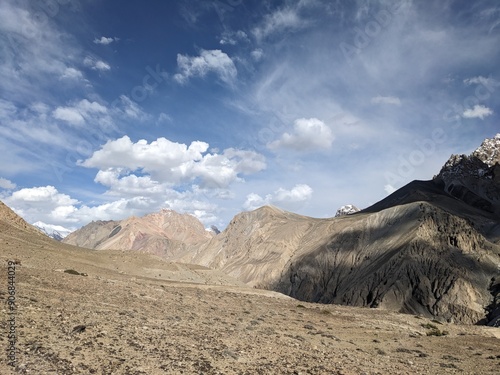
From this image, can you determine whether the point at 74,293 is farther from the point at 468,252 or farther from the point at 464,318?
the point at 468,252

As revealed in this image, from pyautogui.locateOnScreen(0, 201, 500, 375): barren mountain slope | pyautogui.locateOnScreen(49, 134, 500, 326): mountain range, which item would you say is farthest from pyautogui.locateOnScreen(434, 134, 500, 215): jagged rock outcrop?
pyautogui.locateOnScreen(0, 201, 500, 375): barren mountain slope

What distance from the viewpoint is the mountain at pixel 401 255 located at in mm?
96438

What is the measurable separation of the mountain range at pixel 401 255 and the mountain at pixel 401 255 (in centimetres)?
26

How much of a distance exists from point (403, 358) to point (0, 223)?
51086 mm

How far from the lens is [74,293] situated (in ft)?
70.2

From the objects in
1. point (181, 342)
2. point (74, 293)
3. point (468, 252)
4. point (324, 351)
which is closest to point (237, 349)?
point (181, 342)

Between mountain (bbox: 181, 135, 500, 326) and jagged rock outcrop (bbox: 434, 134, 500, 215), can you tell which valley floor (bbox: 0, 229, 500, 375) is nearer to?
mountain (bbox: 181, 135, 500, 326)

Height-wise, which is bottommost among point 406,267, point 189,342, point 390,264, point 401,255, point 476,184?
point 189,342

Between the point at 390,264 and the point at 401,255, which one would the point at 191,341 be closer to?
the point at 390,264

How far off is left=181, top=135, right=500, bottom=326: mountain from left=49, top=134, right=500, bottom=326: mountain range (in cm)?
26

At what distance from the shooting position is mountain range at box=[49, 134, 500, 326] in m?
96.4

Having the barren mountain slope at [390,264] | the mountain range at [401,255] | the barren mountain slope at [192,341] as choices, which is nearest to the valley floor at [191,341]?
the barren mountain slope at [192,341]

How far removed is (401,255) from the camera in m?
109

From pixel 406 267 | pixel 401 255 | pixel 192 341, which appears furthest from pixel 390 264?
pixel 192 341
